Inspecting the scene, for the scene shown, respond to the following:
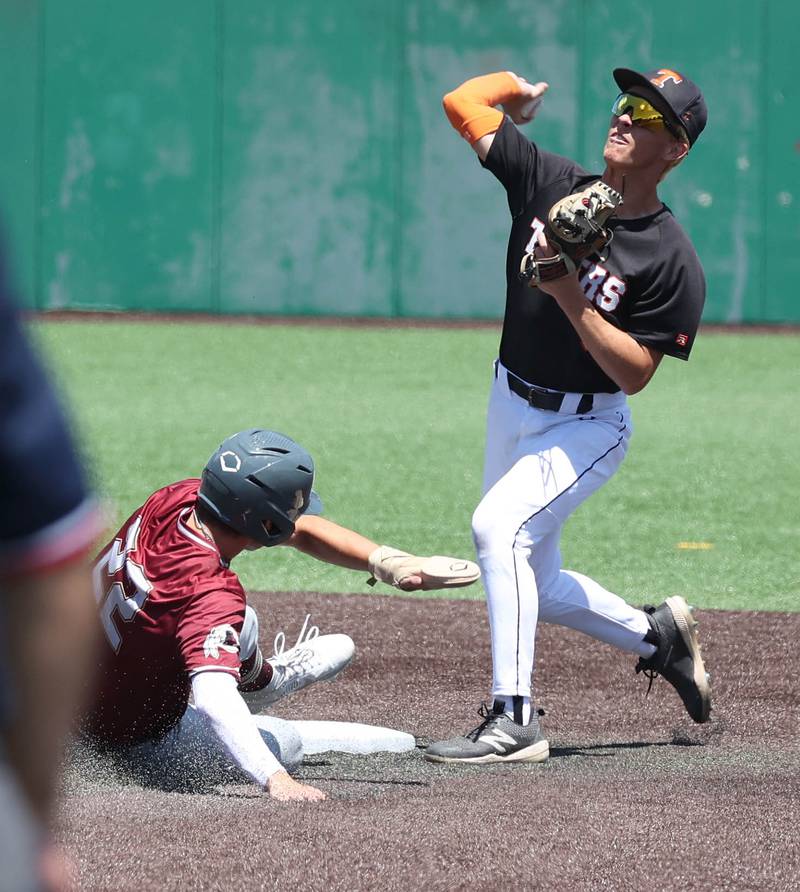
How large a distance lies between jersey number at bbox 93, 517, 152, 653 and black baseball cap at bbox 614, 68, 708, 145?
2.01 m

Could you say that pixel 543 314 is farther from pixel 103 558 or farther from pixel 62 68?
pixel 62 68

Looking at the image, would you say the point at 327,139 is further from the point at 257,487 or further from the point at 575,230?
the point at 257,487

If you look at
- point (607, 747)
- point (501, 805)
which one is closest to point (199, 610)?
point (501, 805)

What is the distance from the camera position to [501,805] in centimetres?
383

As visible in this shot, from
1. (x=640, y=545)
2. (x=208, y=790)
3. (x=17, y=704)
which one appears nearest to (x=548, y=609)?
(x=208, y=790)

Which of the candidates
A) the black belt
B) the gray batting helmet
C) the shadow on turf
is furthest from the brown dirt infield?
the black belt

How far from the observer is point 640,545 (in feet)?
26.6

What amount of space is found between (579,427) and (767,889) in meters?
1.72

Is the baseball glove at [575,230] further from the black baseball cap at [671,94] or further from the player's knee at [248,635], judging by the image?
the player's knee at [248,635]

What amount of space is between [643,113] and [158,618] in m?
2.11

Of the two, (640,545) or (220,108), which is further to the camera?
(220,108)

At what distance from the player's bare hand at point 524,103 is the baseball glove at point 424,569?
1854 mm

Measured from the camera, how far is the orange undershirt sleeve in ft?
16.7

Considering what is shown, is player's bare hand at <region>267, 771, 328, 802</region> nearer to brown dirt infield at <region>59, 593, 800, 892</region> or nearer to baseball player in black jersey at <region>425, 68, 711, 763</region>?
brown dirt infield at <region>59, 593, 800, 892</region>
